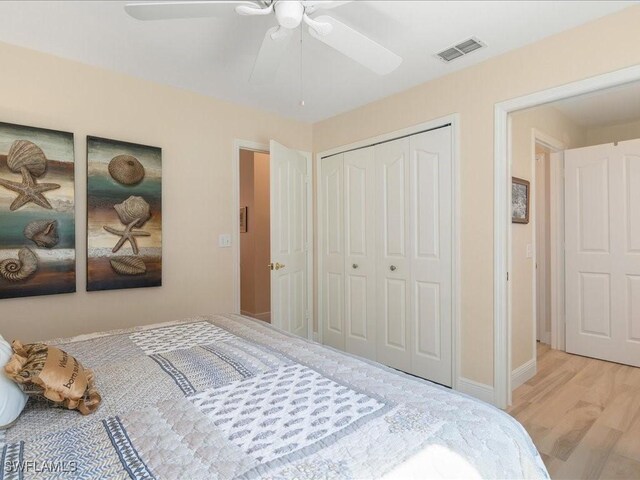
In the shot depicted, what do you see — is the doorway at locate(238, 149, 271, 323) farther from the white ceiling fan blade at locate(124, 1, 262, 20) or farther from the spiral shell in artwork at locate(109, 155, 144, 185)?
the white ceiling fan blade at locate(124, 1, 262, 20)

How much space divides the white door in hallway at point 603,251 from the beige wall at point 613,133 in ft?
2.41

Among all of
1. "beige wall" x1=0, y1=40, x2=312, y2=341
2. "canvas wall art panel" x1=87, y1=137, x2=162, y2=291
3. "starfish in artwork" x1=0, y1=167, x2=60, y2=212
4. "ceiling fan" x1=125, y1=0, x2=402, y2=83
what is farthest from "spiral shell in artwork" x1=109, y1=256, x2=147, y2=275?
"ceiling fan" x1=125, y1=0, x2=402, y2=83

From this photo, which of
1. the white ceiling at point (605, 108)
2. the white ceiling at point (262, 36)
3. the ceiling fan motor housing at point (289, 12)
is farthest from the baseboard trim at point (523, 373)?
the ceiling fan motor housing at point (289, 12)

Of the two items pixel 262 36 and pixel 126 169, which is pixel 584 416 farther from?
pixel 126 169

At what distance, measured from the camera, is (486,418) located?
998 mm

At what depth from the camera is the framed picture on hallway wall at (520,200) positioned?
114 inches

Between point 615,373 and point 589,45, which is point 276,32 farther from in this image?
point 615,373

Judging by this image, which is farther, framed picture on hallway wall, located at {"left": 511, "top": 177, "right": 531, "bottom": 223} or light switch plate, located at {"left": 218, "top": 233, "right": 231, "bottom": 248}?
light switch plate, located at {"left": 218, "top": 233, "right": 231, "bottom": 248}

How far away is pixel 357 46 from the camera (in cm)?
171

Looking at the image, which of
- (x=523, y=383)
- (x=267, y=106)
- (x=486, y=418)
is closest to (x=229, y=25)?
(x=267, y=106)

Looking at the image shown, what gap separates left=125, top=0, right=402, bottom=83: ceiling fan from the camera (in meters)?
1.42

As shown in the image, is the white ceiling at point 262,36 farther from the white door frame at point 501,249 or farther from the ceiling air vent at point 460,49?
the white door frame at point 501,249

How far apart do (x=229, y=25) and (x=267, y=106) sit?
1.32 metres

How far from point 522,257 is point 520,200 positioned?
0.49 metres
